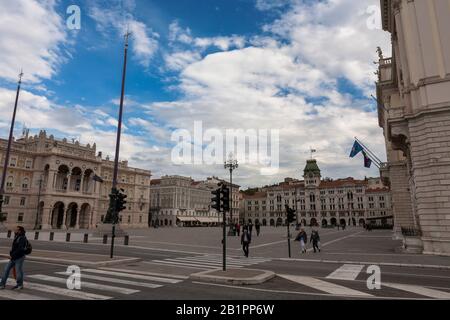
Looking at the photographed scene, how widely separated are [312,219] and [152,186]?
2715 inches

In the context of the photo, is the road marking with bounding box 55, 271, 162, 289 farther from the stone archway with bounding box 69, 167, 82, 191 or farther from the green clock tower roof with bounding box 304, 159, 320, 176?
the green clock tower roof with bounding box 304, 159, 320, 176

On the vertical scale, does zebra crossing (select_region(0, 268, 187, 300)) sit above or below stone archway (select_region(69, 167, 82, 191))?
below

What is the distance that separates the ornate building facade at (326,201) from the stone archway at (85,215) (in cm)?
6090

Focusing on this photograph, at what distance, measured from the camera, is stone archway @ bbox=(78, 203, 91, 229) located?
242 ft

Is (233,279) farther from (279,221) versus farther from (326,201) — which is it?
(279,221)

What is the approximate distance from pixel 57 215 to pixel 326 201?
334 feet

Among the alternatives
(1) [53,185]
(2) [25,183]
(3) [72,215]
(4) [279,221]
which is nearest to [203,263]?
(1) [53,185]

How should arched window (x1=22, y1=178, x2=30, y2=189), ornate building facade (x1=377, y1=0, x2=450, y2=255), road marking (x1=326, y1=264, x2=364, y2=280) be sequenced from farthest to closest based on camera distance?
arched window (x1=22, y1=178, x2=30, y2=189) → ornate building facade (x1=377, y1=0, x2=450, y2=255) → road marking (x1=326, y1=264, x2=364, y2=280)

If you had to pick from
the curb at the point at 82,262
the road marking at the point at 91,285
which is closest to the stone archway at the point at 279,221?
the curb at the point at 82,262

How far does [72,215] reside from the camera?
74.4 metres

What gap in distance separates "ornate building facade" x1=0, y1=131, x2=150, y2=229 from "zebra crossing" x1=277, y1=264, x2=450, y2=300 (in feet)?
173

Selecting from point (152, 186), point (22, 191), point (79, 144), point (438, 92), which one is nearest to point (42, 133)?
point (79, 144)

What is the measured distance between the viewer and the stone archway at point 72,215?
71894 millimetres

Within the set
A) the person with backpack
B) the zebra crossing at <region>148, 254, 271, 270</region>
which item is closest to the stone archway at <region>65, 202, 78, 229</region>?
the zebra crossing at <region>148, 254, 271, 270</region>
